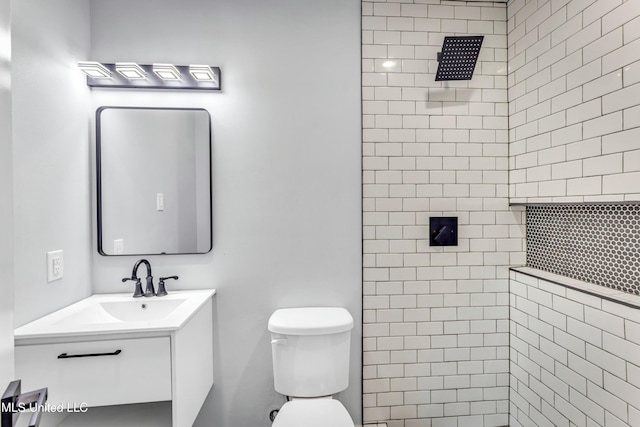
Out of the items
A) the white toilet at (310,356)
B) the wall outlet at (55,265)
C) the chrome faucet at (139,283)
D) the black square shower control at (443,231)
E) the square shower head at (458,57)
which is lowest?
the white toilet at (310,356)

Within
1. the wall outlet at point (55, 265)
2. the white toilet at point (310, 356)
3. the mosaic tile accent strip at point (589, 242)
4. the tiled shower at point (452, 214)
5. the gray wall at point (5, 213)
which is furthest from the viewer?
the tiled shower at point (452, 214)

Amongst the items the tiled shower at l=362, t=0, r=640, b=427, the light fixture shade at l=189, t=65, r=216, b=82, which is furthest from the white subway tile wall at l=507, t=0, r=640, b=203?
the light fixture shade at l=189, t=65, r=216, b=82

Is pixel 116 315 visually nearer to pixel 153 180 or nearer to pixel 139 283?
pixel 139 283

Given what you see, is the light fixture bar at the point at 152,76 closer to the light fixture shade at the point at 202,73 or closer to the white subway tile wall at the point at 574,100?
the light fixture shade at the point at 202,73

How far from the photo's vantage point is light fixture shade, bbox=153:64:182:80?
65.4 inches

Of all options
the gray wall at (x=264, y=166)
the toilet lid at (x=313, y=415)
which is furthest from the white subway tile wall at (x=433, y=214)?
the toilet lid at (x=313, y=415)

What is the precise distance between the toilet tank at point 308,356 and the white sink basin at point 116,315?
43cm

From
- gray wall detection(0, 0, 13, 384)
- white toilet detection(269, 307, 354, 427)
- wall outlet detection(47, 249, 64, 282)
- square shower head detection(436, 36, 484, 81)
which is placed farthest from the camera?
square shower head detection(436, 36, 484, 81)

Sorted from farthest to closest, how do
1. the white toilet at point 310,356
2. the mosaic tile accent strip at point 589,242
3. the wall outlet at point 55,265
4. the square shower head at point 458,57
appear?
1. the square shower head at point 458,57
2. the white toilet at point 310,356
3. the wall outlet at point 55,265
4. the mosaic tile accent strip at point 589,242

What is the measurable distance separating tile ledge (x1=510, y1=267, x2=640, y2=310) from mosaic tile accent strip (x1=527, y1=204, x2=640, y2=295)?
3cm

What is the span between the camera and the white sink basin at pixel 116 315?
1.28 metres

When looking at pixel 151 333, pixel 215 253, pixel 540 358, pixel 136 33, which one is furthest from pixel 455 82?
pixel 151 333

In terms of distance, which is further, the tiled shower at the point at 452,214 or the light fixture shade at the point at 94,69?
the tiled shower at the point at 452,214

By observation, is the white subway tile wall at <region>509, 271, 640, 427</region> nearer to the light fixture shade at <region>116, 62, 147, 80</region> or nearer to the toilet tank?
Answer: the toilet tank
